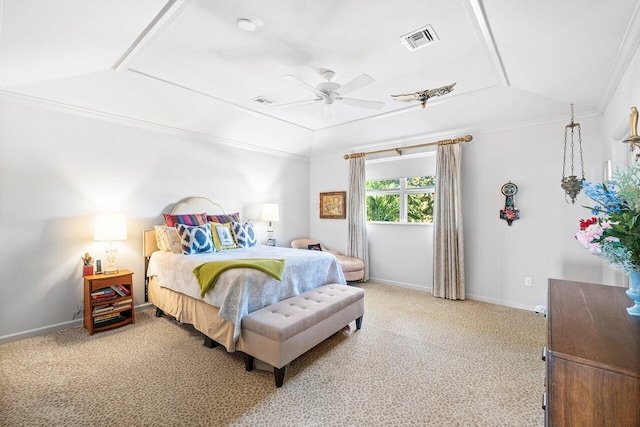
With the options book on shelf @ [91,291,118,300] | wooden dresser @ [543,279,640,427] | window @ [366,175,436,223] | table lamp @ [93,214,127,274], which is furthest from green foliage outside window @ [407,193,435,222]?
book on shelf @ [91,291,118,300]

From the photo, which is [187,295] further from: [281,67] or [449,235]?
[449,235]

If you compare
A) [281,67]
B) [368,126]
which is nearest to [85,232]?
[281,67]

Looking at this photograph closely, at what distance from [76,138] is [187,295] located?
7.56 feet

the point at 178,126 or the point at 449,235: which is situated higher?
the point at 178,126

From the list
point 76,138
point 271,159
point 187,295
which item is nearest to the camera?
point 187,295

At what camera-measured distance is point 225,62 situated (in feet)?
9.33

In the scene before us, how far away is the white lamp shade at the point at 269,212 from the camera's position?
520cm

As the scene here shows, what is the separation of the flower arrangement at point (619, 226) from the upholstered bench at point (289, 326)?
192 cm

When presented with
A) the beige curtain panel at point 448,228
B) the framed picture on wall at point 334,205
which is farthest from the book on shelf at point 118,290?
the beige curtain panel at point 448,228

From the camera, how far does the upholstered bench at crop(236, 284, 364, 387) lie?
7.16ft

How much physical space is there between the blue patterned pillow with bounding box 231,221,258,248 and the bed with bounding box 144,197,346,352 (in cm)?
7

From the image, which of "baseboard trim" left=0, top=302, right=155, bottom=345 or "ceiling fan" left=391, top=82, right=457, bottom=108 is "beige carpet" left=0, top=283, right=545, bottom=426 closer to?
"baseboard trim" left=0, top=302, right=155, bottom=345

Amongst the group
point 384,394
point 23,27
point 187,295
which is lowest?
point 384,394

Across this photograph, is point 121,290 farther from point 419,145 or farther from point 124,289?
point 419,145
